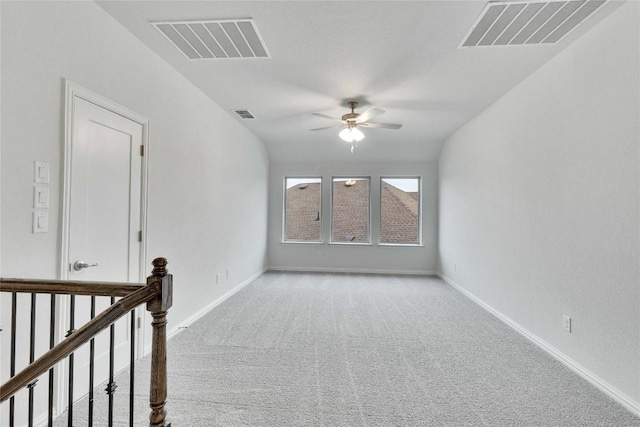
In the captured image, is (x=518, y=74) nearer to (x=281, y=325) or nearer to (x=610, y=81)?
(x=610, y=81)

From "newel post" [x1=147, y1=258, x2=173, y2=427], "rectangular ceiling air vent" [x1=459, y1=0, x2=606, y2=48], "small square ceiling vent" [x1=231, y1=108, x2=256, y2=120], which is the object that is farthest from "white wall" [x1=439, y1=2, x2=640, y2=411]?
"small square ceiling vent" [x1=231, y1=108, x2=256, y2=120]

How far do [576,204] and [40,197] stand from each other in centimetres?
378

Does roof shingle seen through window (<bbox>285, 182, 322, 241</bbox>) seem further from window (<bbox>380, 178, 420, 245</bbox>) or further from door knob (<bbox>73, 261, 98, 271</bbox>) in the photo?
door knob (<bbox>73, 261, 98, 271</bbox>)

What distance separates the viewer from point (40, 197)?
177 centimetres

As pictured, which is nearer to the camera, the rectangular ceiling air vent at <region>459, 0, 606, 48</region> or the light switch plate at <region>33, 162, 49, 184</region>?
the light switch plate at <region>33, 162, 49, 184</region>

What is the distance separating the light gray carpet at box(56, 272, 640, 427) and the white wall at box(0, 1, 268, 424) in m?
0.67

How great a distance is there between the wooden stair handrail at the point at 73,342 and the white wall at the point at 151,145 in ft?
3.01

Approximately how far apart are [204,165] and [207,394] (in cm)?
251

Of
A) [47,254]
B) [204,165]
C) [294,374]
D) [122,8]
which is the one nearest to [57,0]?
[122,8]

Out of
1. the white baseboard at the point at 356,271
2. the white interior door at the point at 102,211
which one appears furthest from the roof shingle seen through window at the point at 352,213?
the white interior door at the point at 102,211

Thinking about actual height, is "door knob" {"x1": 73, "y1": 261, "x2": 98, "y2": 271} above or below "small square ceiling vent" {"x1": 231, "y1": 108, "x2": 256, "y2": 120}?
below

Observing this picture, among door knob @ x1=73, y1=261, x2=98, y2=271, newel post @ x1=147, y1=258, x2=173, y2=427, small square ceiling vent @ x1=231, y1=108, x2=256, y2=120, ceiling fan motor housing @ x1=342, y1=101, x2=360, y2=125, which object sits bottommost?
newel post @ x1=147, y1=258, x2=173, y2=427

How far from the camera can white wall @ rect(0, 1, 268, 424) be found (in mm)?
1650

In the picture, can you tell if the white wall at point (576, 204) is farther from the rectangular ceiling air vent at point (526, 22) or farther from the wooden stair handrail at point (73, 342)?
the wooden stair handrail at point (73, 342)
